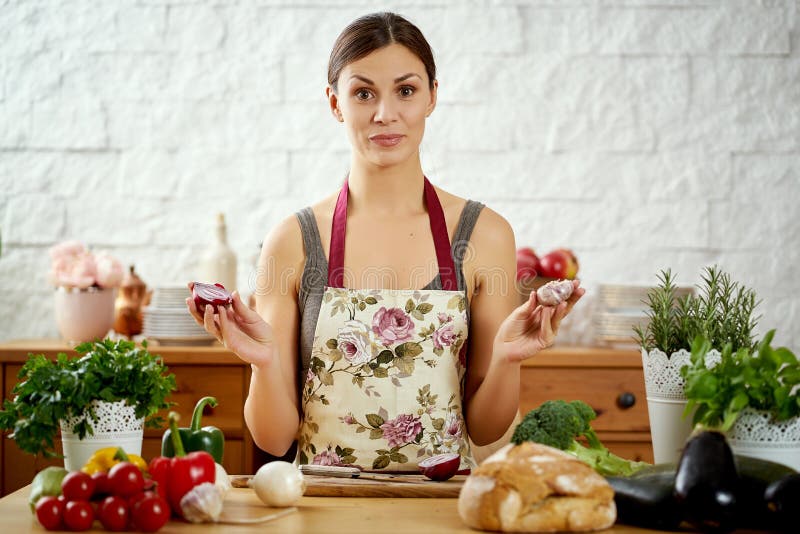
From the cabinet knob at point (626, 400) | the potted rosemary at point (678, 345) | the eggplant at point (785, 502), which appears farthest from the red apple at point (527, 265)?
the eggplant at point (785, 502)

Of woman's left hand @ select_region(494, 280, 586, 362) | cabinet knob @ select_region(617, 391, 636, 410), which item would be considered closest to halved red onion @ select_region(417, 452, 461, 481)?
woman's left hand @ select_region(494, 280, 586, 362)

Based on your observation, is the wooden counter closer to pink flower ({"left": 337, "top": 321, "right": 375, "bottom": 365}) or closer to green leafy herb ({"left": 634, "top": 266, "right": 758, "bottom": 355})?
pink flower ({"left": 337, "top": 321, "right": 375, "bottom": 365})

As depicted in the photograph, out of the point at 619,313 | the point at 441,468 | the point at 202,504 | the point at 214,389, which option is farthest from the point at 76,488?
the point at 619,313

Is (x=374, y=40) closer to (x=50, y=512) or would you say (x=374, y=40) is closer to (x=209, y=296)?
(x=209, y=296)

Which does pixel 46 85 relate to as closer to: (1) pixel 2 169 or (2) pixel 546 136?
(1) pixel 2 169

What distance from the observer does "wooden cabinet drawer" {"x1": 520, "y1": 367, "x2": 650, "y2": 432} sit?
295 centimetres

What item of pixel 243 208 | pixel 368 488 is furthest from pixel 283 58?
pixel 368 488

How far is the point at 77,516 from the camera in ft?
3.95

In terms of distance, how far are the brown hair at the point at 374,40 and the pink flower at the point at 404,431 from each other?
0.77 meters

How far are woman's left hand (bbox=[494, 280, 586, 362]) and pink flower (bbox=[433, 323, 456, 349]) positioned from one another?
0.26 meters

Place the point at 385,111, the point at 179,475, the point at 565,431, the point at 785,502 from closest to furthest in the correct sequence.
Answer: the point at 785,502 → the point at 179,475 → the point at 565,431 → the point at 385,111

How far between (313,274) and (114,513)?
0.95 metres

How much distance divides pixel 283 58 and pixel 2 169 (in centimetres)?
115

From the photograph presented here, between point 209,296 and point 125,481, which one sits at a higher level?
point 209,296
